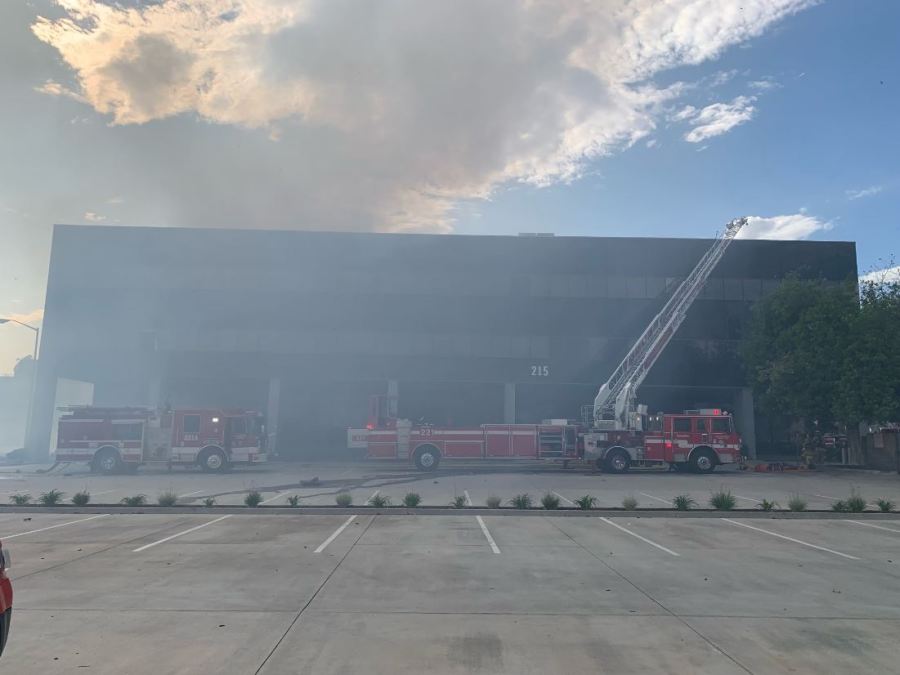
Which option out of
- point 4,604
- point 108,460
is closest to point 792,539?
point 4,604

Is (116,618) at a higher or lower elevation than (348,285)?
lower

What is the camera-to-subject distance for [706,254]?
1531 inches

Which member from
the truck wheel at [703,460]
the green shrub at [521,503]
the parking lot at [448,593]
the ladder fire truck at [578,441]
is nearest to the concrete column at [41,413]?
the ladder fire truck at [578,441]

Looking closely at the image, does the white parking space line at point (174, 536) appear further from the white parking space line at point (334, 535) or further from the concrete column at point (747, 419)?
the concrete column at point (747, 419)

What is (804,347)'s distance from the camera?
106ft

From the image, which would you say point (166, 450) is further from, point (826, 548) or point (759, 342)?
point (759, 342)

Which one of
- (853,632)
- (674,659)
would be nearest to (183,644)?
(674,659)

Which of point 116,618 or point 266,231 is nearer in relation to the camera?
point 116,618

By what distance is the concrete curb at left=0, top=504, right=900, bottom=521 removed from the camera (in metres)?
14.0

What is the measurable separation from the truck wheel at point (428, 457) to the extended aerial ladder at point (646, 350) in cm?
792

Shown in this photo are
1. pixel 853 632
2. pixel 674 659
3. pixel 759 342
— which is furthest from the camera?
pixel 759 342

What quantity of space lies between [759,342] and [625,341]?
792 cm

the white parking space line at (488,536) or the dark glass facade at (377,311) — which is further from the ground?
the dark glass facade at (377,311)

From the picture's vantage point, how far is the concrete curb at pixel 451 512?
14.0m
